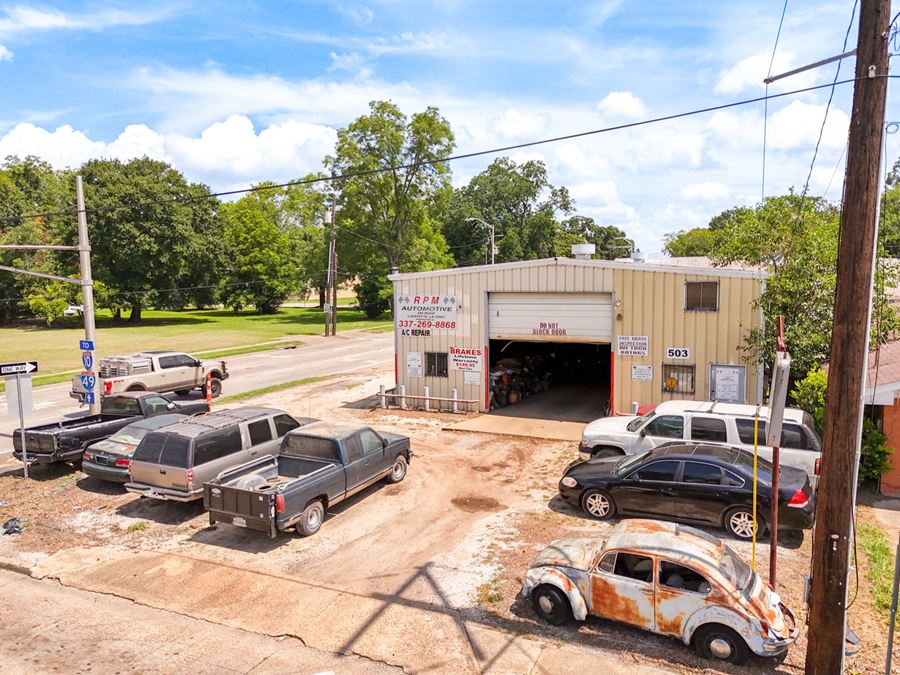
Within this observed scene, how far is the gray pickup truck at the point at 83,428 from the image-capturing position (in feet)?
48.1

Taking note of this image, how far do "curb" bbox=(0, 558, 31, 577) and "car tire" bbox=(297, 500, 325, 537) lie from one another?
4.33m

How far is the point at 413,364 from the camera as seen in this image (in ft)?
74.4

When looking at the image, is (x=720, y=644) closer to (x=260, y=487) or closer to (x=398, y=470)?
(x=260, y=487)

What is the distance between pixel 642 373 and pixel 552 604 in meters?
12.0

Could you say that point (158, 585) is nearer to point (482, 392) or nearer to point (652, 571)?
point (652, 571)

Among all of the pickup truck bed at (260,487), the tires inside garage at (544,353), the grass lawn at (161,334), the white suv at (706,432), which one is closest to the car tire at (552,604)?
the pickup truck bed at (260,487)

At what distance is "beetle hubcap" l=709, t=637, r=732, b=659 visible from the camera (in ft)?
23.8

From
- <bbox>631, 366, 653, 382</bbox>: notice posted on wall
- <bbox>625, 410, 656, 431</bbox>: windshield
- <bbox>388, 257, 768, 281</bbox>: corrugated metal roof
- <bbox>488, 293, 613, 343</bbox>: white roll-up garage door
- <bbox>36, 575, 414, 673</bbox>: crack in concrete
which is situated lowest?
<bbox>36, 575, 414, 673</bbox>: crack in concrete

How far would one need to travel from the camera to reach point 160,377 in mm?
24359

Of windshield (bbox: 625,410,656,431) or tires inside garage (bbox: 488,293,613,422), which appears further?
tires inside garage (bbox: 488,293,613,422)

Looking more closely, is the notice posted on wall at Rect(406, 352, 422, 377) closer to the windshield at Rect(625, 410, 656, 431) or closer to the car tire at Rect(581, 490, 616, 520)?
→ the windshield at Rect(625, 410, 656, 431)

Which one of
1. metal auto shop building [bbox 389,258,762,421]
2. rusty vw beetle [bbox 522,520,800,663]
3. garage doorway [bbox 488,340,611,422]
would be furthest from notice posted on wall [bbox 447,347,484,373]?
rusty vw beetle [bbox 522,520,800,663]

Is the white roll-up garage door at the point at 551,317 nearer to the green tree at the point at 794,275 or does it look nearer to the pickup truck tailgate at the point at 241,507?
the green tree at the point at 794,275

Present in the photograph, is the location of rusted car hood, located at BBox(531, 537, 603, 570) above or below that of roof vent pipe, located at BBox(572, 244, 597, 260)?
below
